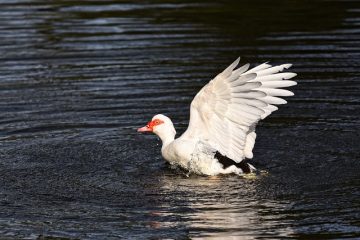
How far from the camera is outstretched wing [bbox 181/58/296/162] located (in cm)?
1185

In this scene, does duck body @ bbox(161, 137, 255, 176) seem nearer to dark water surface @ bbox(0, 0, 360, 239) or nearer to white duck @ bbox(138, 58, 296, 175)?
white duck @ bbox(138, 58, 296, 175)

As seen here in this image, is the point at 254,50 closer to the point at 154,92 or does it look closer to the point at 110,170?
the point at 154,92

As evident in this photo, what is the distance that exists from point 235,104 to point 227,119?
0.27 metres

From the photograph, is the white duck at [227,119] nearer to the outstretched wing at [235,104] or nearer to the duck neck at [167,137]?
the outstretched wing at [235,104]

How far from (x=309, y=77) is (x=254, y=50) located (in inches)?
64.4

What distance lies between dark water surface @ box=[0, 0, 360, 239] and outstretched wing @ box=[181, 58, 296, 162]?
42cm

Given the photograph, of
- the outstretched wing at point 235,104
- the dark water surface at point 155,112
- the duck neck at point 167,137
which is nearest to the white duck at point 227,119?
the outstretched wing at point 235,104

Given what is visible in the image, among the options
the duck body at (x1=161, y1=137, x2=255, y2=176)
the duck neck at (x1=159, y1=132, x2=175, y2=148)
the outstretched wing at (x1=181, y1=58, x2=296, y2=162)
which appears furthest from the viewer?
the duck neck at (x1=159, y1=132, x2=175, y2=148)

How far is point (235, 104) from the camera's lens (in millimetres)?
12070

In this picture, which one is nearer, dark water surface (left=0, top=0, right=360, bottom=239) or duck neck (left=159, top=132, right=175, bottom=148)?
dark water surface (left=0, top=0, right=360, bottom=239)

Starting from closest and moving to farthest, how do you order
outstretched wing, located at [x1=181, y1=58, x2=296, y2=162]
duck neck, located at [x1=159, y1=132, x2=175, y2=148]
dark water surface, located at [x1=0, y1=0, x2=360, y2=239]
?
dark water surface, located at [x1=0, y1=0, x2=360, y2=239]
outstretched wing, located at [x1=181, y1=58, x2=296, y2=162]
duck neck, located at [x1=159, y1=132, x2=175, y2=148]

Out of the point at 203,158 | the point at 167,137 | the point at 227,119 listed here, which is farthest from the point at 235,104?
the point at 167,137

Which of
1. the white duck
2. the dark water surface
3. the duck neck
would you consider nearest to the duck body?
the white duck


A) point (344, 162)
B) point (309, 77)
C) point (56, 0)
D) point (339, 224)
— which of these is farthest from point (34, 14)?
point (339, 224)
